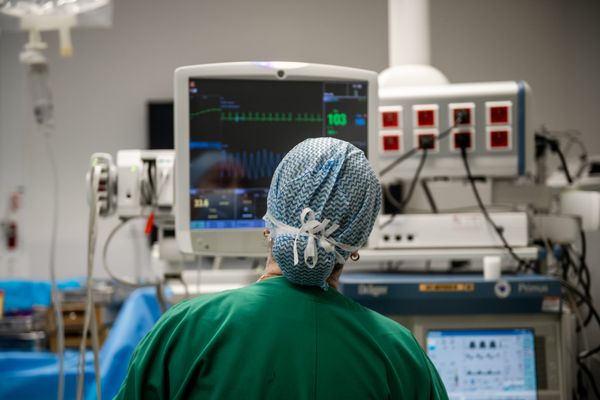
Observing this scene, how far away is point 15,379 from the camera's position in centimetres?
252

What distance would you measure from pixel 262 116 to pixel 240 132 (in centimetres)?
6

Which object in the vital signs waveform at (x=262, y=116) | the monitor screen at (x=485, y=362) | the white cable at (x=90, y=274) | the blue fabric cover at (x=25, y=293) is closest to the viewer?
the white cable at (x=90, y=274)

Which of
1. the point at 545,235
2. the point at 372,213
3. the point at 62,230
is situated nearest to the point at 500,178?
the point at 545,235

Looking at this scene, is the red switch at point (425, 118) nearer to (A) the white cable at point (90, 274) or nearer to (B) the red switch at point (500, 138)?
(B) the red switch at point (500, 138)

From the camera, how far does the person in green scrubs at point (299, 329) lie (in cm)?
104

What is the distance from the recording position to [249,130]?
Answer: 5.49 feet

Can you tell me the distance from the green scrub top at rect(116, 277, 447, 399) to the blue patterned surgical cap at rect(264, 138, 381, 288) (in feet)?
0.19

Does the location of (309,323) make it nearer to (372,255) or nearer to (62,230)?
(372,255)

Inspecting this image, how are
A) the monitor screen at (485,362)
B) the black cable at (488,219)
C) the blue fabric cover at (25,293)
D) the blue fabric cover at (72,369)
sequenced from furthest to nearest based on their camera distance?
the blue fabric cover at (25,293) → the blue fabric cover at (72,369) → the black cable at (488,219) → the monitor screen at (485,362)

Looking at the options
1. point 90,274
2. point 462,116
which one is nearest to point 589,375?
point 462,116

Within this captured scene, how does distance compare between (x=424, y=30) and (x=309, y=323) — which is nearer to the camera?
(x=309, y=323)

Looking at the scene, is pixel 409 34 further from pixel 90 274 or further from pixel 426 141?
pixel 90 274

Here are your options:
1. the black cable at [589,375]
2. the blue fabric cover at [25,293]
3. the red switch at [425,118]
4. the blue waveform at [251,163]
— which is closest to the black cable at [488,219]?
Answer: the red switch at [425,118]

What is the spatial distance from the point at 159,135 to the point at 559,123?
294cm
